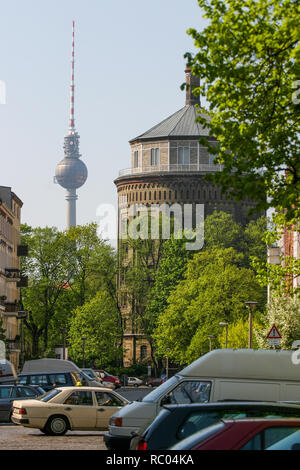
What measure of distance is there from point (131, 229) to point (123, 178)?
513 inches

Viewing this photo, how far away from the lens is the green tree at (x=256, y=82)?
947 inches

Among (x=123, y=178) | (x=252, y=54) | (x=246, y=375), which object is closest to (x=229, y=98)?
(x=252, y=54)

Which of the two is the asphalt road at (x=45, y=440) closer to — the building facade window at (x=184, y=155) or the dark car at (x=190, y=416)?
the dark car at (x=190, y=416)

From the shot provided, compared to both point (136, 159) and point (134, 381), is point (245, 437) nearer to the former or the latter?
point (134, 381)

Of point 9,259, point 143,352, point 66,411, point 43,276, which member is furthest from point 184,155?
point 66,411

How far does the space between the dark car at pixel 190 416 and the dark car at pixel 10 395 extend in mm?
24119

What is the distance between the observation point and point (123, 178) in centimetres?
13962

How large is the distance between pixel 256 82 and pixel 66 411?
12193mm

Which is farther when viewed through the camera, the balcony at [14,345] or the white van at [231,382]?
the balcony at [14,345]

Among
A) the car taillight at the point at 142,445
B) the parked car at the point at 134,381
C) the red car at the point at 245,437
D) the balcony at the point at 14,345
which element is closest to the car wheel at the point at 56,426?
the car taillight at the point at 142,445

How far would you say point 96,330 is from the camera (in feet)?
380

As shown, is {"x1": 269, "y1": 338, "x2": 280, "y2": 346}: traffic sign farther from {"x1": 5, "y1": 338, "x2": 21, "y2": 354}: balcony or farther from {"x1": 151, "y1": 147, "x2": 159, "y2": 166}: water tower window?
{"x1": 151, "y1": 147, "x2": 159, "y2": 166}: water tower window
